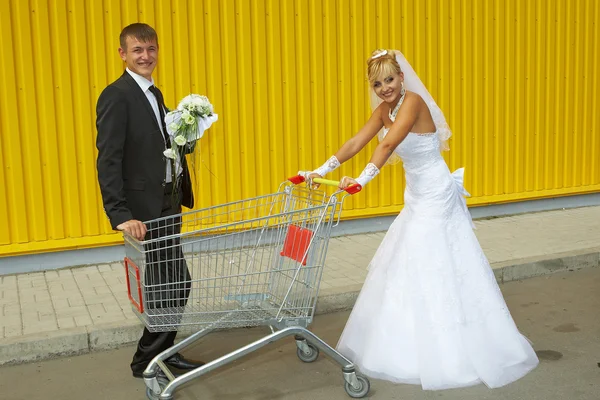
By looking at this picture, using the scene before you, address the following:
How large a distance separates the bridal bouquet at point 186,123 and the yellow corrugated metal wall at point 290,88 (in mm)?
3027

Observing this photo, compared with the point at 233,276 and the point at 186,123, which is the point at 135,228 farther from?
the point at 186,123

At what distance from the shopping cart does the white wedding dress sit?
36 centimetres

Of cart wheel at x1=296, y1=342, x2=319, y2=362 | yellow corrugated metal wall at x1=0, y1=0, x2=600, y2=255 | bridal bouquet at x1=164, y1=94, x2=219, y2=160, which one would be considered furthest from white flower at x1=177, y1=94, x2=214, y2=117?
yellow corrugated metal wall at x1=0, y1=0, x2=600, y2=255

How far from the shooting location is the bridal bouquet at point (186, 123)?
434cm

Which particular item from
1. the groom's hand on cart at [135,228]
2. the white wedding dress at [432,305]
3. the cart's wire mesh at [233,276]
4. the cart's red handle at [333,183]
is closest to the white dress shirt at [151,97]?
the cart's wire mesh at [233,276]

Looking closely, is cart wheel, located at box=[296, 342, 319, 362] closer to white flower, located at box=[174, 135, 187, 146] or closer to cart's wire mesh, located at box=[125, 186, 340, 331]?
cart's wire mesh, located at box=[125, 186, 340, 331]

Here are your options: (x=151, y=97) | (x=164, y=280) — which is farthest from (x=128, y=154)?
(x=164, y=280)

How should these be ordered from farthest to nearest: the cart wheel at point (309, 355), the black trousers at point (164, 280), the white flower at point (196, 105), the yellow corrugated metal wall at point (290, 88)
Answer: the yellow corrugated metal wall at point (290, 88) → the cart wheel at point (309, 355) → the white flower at point (196, 105) → the black trousers at point (164, 280)

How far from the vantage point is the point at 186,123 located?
4344 millimetres

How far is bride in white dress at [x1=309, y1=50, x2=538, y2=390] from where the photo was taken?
4.54m

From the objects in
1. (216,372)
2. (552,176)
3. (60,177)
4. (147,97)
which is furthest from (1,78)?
(552,176)

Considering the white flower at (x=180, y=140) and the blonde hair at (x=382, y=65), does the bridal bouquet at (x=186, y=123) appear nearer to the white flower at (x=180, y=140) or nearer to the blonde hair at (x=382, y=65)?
the white flower at (x=180, y=140)

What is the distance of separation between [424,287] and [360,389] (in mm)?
730

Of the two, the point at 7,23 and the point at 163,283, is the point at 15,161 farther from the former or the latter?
the point at 163,283
